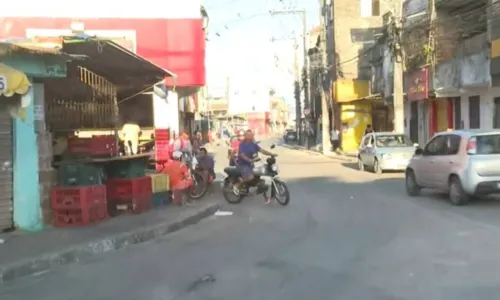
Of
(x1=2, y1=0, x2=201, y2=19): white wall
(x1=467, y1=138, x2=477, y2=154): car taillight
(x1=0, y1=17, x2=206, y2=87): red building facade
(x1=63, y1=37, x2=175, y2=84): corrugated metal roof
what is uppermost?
(x1=2, y1=0, x2=201, y2=19): white wall

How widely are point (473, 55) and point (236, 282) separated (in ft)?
74.6

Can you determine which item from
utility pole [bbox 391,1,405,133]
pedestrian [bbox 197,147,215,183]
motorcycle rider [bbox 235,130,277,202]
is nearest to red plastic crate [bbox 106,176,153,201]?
motorcycle rider [bbox 235,130,277,202]

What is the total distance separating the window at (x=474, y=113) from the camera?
2915 centimetres

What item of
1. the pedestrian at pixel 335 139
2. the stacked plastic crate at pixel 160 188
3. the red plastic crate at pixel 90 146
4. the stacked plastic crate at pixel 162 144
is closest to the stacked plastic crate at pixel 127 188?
the red plastic crate at pixel 90 146

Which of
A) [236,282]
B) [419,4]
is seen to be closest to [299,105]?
[419,4]

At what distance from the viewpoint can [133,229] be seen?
36.4 ft

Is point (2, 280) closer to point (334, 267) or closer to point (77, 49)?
point (334, 267)

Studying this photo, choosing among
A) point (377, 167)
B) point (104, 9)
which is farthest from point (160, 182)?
point (104, 9)

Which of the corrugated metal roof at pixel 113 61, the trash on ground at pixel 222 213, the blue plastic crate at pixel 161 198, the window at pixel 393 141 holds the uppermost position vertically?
the corrugated metal roof at pixel 113 61

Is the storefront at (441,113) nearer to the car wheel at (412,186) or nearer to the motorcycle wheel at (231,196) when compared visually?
the car wheel at (412,186)

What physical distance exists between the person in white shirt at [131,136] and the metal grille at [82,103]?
2.37 m

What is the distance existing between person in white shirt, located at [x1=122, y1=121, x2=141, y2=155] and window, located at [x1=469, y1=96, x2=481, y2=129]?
15774mm

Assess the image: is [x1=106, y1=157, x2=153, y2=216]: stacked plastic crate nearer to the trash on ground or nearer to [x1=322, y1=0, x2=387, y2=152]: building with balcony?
the trash on ground

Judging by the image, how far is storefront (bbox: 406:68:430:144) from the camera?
3319 cm
